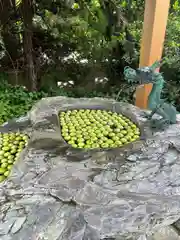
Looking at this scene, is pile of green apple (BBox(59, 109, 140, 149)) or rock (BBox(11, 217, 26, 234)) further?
pile of green apple (BBox(59, 109, 140, 149))

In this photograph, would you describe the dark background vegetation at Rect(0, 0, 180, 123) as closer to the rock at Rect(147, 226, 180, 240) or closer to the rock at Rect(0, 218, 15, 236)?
the rock at Rect(0, 218, 15, 236)

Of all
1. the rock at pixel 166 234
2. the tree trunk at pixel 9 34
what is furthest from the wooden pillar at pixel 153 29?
the tree trunk at pixel 9 34

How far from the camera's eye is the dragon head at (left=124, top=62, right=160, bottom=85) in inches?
69.3

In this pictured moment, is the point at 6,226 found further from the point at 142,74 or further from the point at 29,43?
the point at 29,43

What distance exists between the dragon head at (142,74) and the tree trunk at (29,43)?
95.5 inches

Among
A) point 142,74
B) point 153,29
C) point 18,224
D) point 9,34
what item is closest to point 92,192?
point 18,224

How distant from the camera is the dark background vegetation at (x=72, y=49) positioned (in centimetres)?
359

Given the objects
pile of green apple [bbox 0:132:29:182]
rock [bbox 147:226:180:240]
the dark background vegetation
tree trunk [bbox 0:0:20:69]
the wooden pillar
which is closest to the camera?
rock [bbox 147:226:180:240]

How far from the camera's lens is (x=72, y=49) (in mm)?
4121

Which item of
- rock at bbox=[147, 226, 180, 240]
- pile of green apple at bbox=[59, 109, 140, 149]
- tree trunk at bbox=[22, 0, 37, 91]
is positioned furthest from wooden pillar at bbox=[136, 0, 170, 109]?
tree trunk at bbox=[22, 0, 37, 91]

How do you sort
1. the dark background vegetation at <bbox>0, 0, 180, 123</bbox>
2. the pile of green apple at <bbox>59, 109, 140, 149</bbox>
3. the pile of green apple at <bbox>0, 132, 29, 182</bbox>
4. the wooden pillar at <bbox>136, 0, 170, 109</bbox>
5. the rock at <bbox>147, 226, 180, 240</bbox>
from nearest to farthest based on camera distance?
the rock at <bbox>147, 226, 180, 240</bbox> < the pile of green apple at <bbox>0, 132, 29, 182</bbox> < the pile of green apple at <bbox>59, 109, 140, 149</bbox> < the wooden pillar at <bbox>136, 0, 170, 109</bbox> < the dark background vegetation at <bbox>0, 0, 180, 123</bbox>

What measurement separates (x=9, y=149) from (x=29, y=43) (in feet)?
8.13

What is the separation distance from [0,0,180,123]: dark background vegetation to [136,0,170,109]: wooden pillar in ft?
2.70

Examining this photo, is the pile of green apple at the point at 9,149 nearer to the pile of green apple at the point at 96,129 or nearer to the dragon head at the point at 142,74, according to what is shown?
the pile of green apple at the point at 96,129
